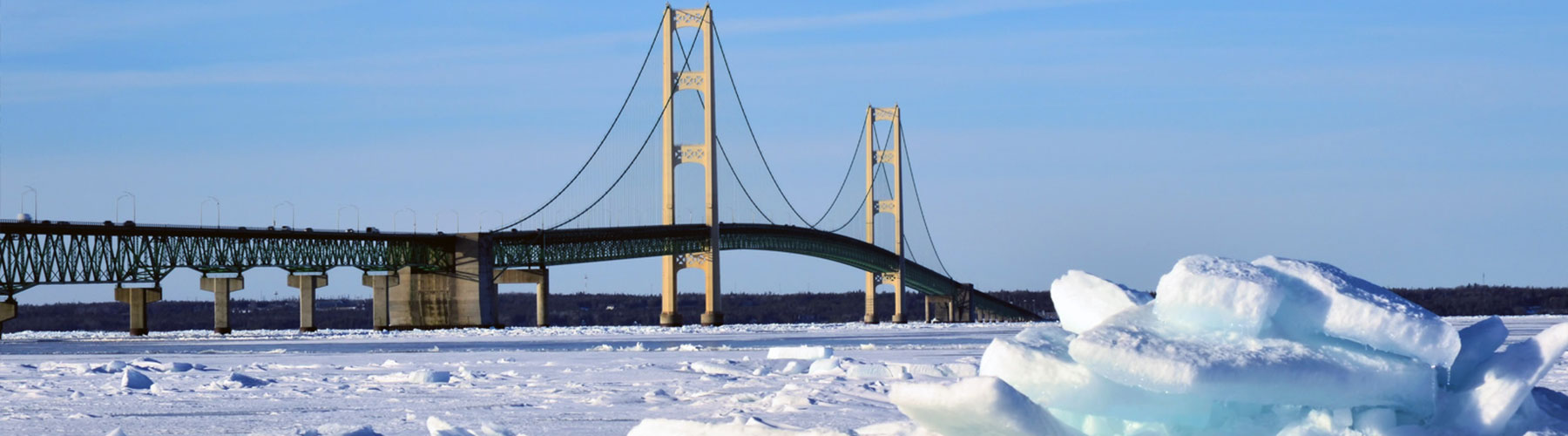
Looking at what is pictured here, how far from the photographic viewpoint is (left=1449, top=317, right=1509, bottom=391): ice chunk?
6.72 meters

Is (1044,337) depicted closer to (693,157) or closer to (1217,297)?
(1217,297)

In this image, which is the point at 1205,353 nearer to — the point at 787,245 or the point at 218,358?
the point at 218,358

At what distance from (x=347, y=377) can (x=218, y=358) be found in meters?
7.60

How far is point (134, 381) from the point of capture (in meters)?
12.7

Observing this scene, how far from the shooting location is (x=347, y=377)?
47.8 feet

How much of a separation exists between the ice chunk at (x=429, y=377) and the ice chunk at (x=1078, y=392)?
8.35 metres

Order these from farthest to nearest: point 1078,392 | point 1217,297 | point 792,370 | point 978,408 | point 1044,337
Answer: point 792,370
point 1044,337
point 1217,297
point 1078,392
point 978,408

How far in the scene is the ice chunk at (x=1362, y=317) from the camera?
615 centimetres

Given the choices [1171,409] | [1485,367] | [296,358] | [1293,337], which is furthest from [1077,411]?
[296,358]

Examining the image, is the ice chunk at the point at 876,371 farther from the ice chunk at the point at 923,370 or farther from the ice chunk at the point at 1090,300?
the ice chunk at the point at 1090,300

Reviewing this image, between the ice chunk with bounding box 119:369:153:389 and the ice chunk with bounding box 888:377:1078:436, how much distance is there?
855 cm

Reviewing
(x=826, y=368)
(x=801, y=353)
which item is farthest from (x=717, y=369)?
A: (x=801, y=353)

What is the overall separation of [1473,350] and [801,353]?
1265cm

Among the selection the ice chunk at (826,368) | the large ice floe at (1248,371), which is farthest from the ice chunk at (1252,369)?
the ice chunk at (826,368)
